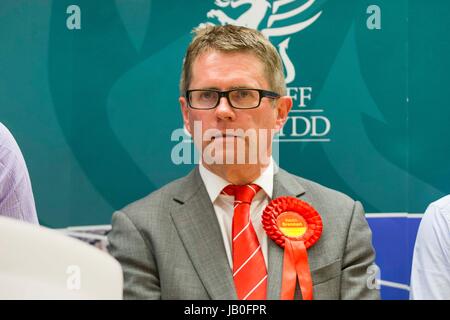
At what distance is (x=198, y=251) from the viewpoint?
2.01 metres

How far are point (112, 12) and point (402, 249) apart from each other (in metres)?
1.74

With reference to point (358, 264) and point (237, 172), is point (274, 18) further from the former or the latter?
point (358, 264)

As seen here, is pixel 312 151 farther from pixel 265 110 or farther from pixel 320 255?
pixel 320 255

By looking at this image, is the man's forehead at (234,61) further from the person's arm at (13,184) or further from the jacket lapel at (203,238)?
the person's arm at (13,184)

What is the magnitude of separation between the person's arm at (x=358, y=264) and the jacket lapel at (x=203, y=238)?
1.18 ft

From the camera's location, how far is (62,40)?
3.14m

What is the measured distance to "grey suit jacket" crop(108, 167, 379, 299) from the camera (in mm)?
1945

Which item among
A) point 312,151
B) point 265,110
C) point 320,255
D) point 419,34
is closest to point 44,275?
point 320,255

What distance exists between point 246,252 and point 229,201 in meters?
0.21

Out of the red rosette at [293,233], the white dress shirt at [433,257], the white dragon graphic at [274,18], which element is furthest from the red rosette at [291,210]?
the white dragon graphic at [274,18]

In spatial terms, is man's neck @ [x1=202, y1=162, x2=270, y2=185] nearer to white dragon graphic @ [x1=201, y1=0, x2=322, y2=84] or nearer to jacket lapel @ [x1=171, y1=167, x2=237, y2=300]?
jacket lapel @ [x1=171, y1=167, x2=237, y2=300]

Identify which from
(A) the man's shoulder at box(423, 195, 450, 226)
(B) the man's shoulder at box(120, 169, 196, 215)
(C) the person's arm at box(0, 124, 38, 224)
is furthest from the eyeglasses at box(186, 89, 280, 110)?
(A) the man's shoulder at box(423, 195, 450, 226)

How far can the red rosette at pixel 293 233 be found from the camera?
6.40ft

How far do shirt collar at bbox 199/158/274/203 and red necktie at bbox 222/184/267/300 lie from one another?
0.02m
